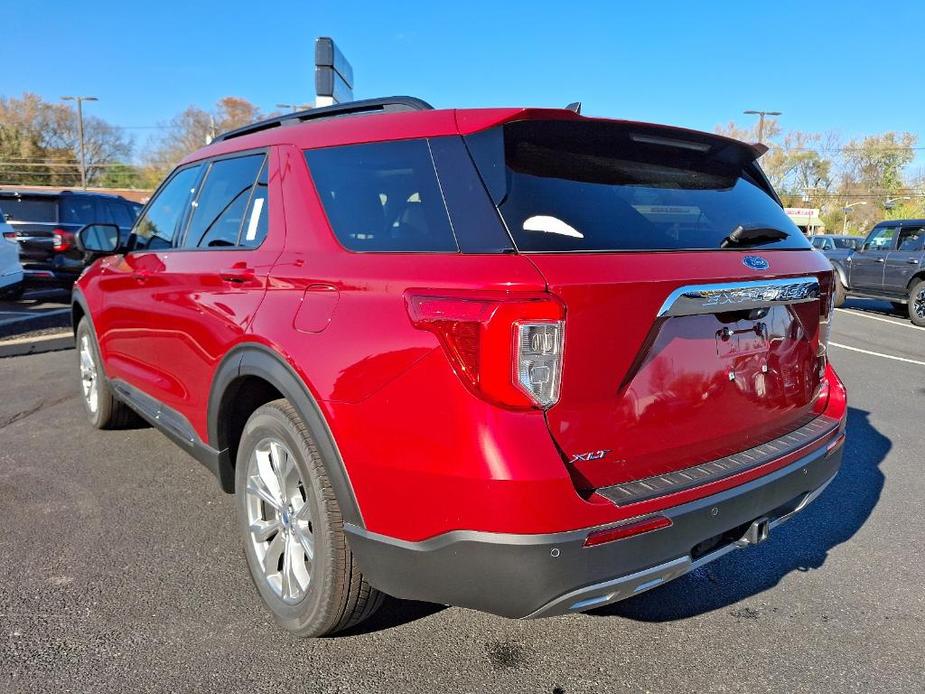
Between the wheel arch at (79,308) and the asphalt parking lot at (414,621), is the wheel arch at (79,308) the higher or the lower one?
the higher one

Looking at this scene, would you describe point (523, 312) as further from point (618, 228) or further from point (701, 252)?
point (701, 252)

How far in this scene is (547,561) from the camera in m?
1.78

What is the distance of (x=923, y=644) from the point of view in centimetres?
251

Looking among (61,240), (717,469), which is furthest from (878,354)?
(61,240)

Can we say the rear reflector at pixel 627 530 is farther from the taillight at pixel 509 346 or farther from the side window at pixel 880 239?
the side window at pixel 880 239

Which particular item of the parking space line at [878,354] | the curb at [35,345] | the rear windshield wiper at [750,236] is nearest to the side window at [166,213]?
the rear windshield wiper at [750,236]

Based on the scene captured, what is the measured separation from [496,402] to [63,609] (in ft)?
6.72

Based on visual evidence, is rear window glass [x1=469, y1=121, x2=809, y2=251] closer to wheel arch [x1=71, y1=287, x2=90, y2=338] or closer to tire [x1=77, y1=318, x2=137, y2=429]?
tire [x1=77, y1=318, x2=137, y2=429]

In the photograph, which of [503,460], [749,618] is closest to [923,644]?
[749,618]

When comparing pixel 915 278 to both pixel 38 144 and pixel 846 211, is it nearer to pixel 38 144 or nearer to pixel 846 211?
pixel 846 211

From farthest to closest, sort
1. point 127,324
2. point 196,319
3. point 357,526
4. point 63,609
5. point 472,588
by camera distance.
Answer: point 127,324, point 196,319, point 63,609, point 357,526, point 472,588

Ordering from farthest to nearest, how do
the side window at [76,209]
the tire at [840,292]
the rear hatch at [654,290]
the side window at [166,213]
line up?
1. the tire at [840,292]
2. the side window at [76,209]
3. the side window at [166,213]
4. the rear hatch at [654,290]

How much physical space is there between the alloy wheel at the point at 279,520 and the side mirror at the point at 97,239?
2571 mm

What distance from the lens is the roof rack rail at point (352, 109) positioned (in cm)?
258
